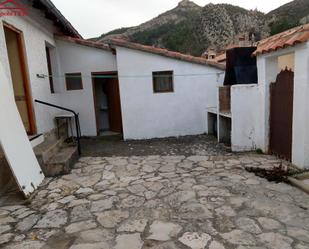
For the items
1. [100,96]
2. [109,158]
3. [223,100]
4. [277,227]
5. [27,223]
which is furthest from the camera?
[100,96]

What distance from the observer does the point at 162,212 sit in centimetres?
364

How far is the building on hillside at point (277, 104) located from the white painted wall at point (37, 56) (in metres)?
4.91

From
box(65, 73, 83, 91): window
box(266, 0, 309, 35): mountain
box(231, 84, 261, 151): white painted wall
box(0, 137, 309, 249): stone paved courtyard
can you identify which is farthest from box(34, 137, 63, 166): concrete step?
box(266, 0, 309, 35): mountain

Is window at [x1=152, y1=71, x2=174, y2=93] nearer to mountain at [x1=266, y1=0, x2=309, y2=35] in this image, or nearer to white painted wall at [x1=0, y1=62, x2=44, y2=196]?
white painted wall at [x1=0, y1=62, x2=44, y2=196]

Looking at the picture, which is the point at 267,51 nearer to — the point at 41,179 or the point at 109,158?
the point at 109,158

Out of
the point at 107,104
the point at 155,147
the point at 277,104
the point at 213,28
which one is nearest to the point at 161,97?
the point at 155,147

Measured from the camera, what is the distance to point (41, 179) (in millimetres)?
5027

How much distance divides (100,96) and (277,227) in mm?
8495

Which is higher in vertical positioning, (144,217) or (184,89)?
(184,89)

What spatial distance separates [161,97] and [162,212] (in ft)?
18.0

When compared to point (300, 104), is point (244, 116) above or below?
below

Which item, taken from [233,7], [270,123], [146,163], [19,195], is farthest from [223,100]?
[233,7]

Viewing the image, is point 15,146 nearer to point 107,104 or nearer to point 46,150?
point 46,150

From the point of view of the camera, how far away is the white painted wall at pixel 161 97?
27.8 feet
